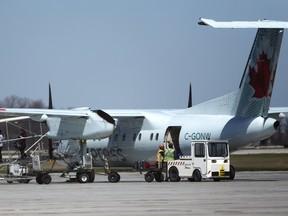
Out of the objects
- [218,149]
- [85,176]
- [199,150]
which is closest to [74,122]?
[85,176]

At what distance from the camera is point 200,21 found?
3409 cm

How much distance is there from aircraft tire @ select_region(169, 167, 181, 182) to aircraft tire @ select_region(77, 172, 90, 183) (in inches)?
149

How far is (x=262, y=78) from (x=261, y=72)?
28 centimetres

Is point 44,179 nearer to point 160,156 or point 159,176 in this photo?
point 159,176

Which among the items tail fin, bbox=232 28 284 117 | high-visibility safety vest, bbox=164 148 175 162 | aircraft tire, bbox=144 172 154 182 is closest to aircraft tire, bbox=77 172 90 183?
aircraft tire, bbox=144 172 154 182

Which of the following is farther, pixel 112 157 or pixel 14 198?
pixel 112 157

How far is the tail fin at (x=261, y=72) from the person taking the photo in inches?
1478

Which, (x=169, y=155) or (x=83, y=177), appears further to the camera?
(x=169, y=155)

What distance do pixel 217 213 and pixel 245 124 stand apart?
17.9 metres

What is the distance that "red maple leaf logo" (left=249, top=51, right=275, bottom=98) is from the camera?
37688mm

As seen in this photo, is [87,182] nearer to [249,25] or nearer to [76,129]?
[76,129]

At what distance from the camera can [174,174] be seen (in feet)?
127

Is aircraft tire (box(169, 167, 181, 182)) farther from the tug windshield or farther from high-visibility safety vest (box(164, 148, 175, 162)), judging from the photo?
the tug windshield

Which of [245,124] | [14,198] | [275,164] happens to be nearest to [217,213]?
[14,198]
